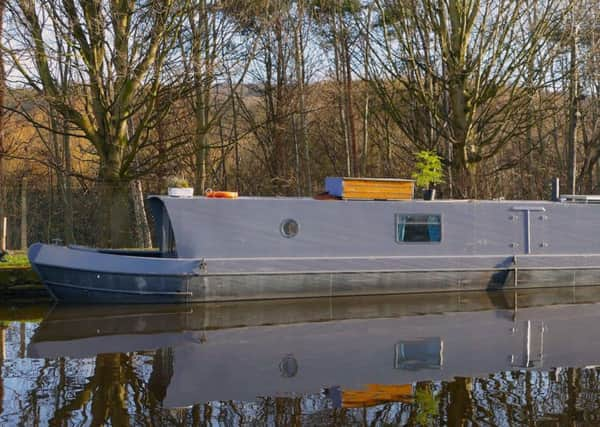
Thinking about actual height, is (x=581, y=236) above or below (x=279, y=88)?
below

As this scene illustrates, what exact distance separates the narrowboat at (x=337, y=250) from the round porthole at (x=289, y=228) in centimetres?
2

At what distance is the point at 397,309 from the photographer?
12.0 meters

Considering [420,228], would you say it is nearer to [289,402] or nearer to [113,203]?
[113,203]

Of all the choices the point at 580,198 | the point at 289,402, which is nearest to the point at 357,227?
the point at 580,198

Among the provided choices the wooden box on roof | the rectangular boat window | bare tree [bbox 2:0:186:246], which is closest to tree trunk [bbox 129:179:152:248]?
bare tree [bbox 2:0:186:246]

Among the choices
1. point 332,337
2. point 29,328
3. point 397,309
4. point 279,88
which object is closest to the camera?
point 332,337

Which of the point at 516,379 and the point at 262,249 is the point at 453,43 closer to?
the point at 262,249

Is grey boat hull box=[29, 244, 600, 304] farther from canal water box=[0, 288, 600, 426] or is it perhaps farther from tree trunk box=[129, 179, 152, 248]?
tree trunk box=[129, 179, 152, 248]

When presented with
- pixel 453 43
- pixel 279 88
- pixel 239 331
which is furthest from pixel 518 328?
pixel 279 88

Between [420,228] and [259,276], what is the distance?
337 cm

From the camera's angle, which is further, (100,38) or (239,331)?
(100,38)

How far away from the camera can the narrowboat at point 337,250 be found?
1216 centimetres

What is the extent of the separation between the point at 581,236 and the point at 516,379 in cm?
827

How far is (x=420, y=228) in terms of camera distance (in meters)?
13.7
